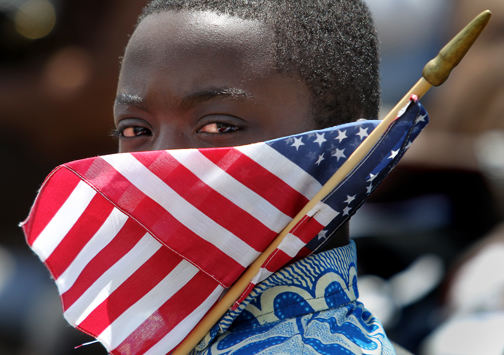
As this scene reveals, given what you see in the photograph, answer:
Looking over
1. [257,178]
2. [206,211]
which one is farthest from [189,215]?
[257,178]

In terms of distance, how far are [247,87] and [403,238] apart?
3.53 m

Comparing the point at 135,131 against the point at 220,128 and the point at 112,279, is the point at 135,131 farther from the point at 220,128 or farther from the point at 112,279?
the point at 112,279

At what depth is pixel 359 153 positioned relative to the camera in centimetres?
167

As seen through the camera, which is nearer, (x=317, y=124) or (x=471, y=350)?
(x=317, y=124)

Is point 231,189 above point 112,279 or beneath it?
above

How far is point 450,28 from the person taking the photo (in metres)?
5.91

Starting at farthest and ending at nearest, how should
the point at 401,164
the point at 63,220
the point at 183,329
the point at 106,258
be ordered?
1. the point at 401,164
2. the point at 63,220
3. the point at 106,258
4. the point at 183,329

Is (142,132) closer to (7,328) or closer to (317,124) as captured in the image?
(317,124)

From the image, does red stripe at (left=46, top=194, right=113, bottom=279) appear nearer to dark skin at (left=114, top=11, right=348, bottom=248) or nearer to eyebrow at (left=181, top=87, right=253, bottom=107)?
dark skin at (left=114, top=11, right=348, bottom=248)

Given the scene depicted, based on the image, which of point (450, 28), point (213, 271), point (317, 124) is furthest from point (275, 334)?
point (450, 28)

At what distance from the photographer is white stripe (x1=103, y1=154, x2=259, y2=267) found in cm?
172

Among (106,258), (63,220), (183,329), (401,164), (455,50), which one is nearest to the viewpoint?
(455,50)

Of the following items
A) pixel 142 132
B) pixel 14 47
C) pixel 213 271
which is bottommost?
pixel 213 271

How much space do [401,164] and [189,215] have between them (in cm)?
412
